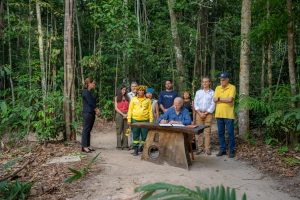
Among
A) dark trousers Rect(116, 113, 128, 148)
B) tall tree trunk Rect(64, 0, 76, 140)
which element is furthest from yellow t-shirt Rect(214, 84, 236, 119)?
tall tree trunk Rect(64, 0, 76, 140)

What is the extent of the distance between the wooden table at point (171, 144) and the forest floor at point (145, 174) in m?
0.15

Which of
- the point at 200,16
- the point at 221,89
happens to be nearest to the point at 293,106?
the point at 221,89

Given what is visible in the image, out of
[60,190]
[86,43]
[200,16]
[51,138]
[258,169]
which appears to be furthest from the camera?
[86,43]

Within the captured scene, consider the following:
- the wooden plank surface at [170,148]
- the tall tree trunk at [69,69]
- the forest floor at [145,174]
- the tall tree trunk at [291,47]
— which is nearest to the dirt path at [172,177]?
the forest floor at [145,174]

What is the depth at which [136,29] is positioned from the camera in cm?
1659

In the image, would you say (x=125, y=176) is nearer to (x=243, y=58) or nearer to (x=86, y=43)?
(x=243, y=58)

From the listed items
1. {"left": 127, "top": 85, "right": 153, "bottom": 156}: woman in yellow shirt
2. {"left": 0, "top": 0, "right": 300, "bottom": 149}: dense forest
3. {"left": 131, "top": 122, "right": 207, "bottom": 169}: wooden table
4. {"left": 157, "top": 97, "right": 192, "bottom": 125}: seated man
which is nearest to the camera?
{"left": 131, "top": 122, "right": 207, "bottom": 169}: wooden table

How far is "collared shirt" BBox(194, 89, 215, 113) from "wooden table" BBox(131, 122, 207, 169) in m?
1.26

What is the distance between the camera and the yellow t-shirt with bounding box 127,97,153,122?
879 cm

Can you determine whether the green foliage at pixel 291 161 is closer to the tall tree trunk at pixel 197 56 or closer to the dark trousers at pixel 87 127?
the dark trousers at pixel 87 127

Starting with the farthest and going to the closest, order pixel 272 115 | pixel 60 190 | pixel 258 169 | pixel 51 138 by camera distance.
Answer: pixel 51 138, pixel 272 115, pixel 258 169, pixel 60 190

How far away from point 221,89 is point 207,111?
64 centimetres

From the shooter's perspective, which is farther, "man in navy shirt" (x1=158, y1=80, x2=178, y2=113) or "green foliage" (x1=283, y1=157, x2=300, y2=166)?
"man in navy shirt" (x1=158, y1=80, x2=178, y2=113)

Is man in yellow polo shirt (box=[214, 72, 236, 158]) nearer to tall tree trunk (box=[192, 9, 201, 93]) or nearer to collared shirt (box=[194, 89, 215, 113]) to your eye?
collared shirt (box=[194, 89, 215, 113])
